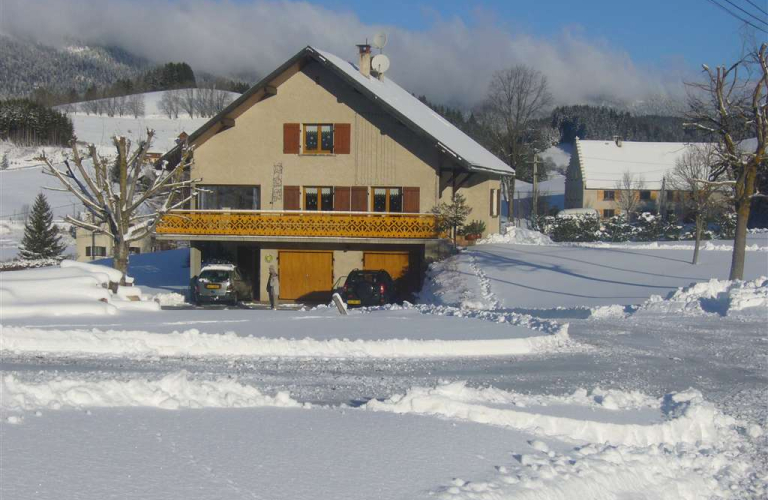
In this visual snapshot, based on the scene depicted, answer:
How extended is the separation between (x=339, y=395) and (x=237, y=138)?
26.1 meters

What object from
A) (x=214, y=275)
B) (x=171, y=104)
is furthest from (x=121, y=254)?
(x=171, y=104)

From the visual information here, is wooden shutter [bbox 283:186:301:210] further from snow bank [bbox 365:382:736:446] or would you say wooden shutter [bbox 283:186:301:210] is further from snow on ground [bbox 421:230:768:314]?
snow bank [bbox 365:382:736:446]

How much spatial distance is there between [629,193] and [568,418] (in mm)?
60350

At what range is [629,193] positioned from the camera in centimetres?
6644

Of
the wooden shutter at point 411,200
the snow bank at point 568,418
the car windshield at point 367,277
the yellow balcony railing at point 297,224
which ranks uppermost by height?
the wooden shutter at point 411,200

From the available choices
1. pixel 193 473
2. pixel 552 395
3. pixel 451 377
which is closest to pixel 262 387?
pixel 451 377

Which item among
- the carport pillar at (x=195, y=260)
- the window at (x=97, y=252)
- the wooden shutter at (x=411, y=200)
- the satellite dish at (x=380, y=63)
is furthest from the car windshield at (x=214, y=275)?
the window at (x=97, y=252)

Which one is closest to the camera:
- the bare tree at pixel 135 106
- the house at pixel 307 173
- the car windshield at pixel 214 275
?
the car windshield at pixel 214 275

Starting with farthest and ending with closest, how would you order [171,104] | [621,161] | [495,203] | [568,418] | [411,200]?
[171,104]
[621,161]
[495,203]
[411,200]
[568,418]

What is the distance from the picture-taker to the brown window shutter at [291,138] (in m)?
35.2

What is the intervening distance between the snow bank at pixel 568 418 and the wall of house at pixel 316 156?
24.7m

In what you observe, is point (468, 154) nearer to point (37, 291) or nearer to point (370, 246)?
point (370, 246)

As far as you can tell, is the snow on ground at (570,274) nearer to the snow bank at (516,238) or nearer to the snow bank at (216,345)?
the snow bank at (516,238)

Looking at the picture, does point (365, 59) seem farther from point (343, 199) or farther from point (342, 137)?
point (343, 199)
